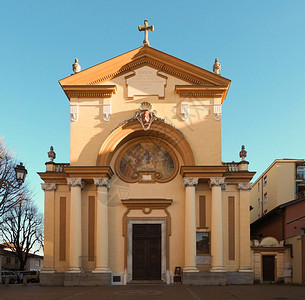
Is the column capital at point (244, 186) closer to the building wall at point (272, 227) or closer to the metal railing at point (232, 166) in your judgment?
the metal railing at point (232, 166)

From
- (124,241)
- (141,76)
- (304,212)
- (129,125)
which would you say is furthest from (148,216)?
(304,212)

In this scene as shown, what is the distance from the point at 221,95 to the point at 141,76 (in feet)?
14.8

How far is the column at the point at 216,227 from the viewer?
2208 cm

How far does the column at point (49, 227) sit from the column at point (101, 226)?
2.58 meters

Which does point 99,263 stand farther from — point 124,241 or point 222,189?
point 222,189

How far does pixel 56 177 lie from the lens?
23656mm

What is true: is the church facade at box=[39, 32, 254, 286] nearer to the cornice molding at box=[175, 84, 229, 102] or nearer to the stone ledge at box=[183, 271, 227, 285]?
the cornice molding at box=[175, 84, 229, 102]

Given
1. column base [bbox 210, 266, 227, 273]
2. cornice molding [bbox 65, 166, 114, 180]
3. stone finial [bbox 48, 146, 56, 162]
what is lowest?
column base [bbox 210, 266, 227, 273]

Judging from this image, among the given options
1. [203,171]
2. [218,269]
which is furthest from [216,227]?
[203,171]

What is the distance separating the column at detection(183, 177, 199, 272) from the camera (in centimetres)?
2200

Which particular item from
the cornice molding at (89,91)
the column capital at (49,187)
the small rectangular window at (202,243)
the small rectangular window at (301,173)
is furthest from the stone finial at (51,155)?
the small rectangular window at (301,173)

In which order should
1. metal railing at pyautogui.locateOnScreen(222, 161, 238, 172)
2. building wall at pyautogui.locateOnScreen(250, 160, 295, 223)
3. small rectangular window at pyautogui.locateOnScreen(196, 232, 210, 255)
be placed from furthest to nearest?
building wall at pyautogui.locateOnScreen(250, 160, 295, 223) → metal railing at pyautogui.locateOnScreen(222, 161, 238, 172) → small rectangular window at pyautogui.locateOnScreen(196, 232, 210, 255)

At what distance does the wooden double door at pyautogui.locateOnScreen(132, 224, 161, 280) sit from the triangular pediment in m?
8.23

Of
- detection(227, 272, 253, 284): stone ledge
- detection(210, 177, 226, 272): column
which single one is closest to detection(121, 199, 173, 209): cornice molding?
detection(210, 177, 226, 272): column
